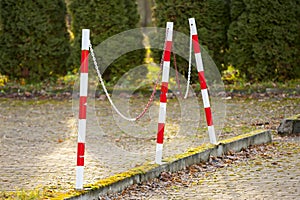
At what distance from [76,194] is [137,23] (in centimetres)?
1121

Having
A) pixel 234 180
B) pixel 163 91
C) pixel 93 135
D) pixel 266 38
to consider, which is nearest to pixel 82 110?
pixel 163 91

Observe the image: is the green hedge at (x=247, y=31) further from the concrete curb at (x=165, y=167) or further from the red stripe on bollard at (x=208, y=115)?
the red stripe on bollard at (x=208, y=115)

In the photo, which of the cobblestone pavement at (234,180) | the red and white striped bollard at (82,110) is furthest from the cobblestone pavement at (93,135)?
the cobblestone pavement at (234,180)

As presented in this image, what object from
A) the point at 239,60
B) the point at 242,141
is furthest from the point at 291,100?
the point at 242,141

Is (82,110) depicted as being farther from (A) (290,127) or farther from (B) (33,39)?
(B) (33,39)

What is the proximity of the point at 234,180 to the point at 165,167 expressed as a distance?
760mm

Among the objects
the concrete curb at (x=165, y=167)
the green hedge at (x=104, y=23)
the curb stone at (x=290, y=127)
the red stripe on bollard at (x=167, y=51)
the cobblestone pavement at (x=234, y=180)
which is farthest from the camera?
the green hedge at (x=104, y=23)

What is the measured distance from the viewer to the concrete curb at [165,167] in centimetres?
656

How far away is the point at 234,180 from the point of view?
7.51 m

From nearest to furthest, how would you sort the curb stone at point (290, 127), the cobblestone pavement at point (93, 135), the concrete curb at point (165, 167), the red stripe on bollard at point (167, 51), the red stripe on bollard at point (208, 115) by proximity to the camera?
the concrete curb at point (165, 167) → the red stripe on bollard at point (167, 51) → the cobblestone pavement at point (93, 135) → the red stripe on bollard at point (208, 115) → the curb stone at point (290, 127)

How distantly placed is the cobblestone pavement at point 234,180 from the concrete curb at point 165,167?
71 millimetres

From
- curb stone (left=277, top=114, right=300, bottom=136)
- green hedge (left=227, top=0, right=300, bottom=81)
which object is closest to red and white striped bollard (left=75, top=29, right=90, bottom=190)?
curb stone (left=277, top=114, right=300, bottom=136)

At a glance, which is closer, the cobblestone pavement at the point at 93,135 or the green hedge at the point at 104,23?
the cobblestone pavement at the point at 93,135

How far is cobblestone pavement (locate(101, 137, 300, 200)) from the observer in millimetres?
6875
